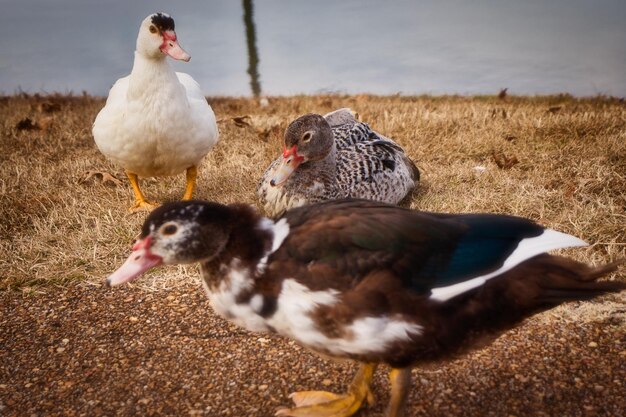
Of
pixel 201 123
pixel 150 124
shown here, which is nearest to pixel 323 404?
pixel 150 124

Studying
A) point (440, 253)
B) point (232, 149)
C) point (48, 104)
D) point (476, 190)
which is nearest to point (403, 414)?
point (440, 253)

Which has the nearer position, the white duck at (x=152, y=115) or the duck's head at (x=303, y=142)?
the duck's head at (x=303, y=142)

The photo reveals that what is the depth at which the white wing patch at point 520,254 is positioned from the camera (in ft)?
6.32

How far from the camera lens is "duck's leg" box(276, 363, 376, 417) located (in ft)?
7.75

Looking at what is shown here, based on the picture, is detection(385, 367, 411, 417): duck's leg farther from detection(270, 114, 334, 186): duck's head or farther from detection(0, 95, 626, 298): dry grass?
detection(270, 114, 334, 186): duck's head

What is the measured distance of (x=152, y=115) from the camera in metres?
4.30

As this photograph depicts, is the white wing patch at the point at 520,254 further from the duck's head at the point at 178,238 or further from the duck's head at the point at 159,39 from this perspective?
the duck's head at the point at 159,39

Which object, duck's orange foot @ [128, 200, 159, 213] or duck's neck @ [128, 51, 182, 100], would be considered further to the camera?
duck's orange foot @ [128, 200, 159, 213]

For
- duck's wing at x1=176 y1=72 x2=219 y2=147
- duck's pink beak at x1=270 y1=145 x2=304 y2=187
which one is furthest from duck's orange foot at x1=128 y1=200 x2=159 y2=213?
duck's pink beak at x1=270 y1=145 x2=304 y2=187

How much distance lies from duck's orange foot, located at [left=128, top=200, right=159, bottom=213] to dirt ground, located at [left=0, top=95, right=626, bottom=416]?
0.13 metres

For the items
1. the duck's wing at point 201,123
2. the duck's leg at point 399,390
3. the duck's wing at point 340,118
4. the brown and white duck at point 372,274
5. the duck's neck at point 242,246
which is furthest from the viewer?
the duck's wing at point 340,118

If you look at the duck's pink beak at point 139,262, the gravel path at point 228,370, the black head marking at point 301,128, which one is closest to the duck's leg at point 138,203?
the black head marking at point 301,128

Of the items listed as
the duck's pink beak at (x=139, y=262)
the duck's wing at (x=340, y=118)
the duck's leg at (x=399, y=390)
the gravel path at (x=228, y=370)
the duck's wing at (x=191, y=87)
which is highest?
the duck's wing at (x=191, y=87)

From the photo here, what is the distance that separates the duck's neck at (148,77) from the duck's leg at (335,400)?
9.48 ft
